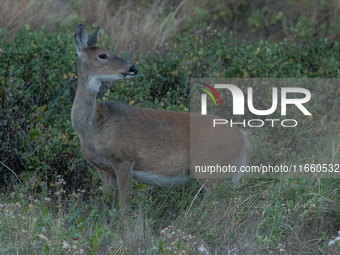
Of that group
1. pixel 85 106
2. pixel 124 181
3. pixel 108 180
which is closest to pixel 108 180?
pixel 108 180

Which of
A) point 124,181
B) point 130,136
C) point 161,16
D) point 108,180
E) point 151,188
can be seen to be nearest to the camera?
point 124,181

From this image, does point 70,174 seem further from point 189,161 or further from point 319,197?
point 319,197

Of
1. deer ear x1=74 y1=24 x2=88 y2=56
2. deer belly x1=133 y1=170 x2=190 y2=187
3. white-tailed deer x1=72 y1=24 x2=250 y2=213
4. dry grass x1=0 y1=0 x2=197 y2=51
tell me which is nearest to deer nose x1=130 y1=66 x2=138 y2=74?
white-tailed deer x1=72 y1=24 x2=250 y2=213

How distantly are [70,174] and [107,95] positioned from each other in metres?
1.37

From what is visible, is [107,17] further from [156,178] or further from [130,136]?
[156,178]

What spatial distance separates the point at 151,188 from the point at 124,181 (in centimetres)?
59

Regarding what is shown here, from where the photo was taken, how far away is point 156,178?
5.74 metres

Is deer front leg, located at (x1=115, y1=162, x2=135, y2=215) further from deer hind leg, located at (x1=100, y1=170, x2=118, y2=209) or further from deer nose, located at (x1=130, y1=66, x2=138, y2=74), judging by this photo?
deer nose, located at (x1=130, y1=66, x2=138, y2=74)

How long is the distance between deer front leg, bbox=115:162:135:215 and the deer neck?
0.51 m

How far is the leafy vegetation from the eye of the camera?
4.57m

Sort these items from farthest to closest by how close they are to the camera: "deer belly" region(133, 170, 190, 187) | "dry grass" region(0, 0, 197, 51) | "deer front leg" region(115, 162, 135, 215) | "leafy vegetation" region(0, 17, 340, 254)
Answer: "dry grass" region(0, 0, 197, 51)
"deer belly" region(133, 170, 190, 187)
"deer front leg" region(115, 162, 135, 215)
"leafy vegetation" region(0, 17, 340, 254)

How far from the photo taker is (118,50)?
10.7m

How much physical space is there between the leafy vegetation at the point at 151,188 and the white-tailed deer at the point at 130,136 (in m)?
0.24

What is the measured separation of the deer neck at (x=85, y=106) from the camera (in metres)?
5.56
